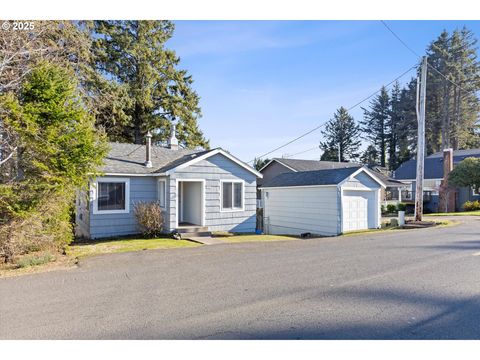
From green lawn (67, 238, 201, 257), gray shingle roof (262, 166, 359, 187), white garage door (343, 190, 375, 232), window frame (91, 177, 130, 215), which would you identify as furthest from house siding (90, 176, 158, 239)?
white garage door (343, 190, 375, 232)

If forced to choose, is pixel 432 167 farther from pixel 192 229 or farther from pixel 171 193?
pixel 171 193

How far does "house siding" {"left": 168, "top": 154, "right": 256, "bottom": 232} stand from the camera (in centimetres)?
1436

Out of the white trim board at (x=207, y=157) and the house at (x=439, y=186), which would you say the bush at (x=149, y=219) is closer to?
the white trim board at (x=207, y=157)

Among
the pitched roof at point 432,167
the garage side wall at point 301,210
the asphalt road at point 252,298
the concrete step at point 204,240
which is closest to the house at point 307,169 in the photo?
the pitched roof at point 432,167

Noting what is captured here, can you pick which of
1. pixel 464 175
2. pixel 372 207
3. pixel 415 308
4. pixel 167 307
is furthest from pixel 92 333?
pixel 464 175

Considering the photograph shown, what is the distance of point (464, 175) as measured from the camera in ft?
90.3

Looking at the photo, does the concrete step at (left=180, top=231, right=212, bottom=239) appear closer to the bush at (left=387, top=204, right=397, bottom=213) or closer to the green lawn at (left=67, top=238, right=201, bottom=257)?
the green lawn at (left=67, top=238, right=201, bottom=257)

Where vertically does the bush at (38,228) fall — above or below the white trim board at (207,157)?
below

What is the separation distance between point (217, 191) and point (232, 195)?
3.07ft

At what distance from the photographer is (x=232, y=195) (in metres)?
16.1

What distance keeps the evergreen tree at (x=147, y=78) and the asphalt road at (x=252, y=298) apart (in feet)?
67.9

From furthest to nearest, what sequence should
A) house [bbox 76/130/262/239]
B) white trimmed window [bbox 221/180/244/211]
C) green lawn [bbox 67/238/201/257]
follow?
white trimmed window [bbox 221/180/244/211], house [bbox 76/130/262/239], green lawn [bbox 67/238/201/257]

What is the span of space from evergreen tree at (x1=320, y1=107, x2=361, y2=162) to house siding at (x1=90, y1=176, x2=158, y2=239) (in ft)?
164

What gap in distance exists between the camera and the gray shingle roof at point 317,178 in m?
17.0
